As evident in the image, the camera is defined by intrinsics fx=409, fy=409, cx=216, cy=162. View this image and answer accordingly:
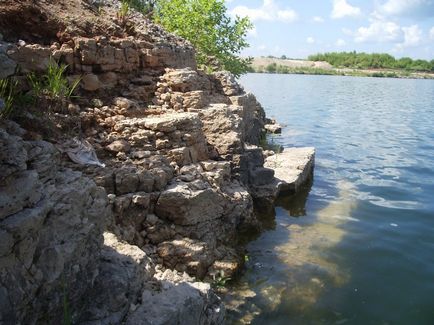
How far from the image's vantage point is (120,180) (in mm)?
6996

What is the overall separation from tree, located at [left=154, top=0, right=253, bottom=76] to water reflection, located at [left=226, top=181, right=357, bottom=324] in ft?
25.0

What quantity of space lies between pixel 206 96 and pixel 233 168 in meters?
2.29

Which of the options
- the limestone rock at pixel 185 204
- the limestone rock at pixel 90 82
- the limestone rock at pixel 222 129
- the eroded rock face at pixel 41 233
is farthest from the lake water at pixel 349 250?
the limestone rock at pixel 90 82

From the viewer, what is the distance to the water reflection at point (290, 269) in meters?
7.00

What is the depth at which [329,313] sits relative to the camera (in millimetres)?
7059

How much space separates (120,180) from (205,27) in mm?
12117

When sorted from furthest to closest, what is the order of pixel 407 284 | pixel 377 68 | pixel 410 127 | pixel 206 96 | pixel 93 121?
pixel 377 68 < pixel 410 127 < pixel 206 96 < pixel 407 284 < pixel 93 121

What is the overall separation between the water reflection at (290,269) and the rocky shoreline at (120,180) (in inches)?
21.7

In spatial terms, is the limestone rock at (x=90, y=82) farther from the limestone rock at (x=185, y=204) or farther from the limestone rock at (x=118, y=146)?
the limestone rock at (x=185, y=204)

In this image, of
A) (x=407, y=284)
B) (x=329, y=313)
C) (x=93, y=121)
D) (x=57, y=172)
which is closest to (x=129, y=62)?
(x=93, y=121)

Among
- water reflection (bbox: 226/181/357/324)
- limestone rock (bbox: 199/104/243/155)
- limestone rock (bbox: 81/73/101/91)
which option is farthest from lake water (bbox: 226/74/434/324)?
limestone rock (bbox: 81/73/101/91)

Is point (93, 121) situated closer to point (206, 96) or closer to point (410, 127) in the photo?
point (206, 96)

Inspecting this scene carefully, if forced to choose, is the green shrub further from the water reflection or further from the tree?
the tree

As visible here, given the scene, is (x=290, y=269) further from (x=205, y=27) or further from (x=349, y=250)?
(x=205, y=27)
